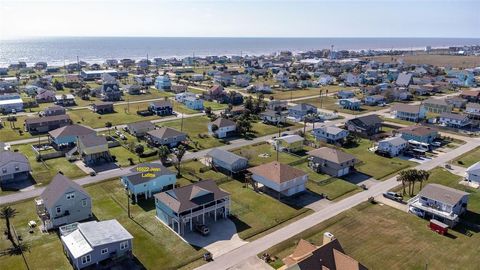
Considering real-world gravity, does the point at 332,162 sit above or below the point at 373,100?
below

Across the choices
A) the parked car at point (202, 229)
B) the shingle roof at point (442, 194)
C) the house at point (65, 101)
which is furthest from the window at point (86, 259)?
the house at point (65, 101)

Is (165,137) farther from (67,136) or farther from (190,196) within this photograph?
(190,196)

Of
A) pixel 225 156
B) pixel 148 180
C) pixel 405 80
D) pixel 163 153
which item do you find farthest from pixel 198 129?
pixel 405 80

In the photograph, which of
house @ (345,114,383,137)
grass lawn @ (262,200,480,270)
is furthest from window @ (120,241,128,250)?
house @ (345,114,383,137)

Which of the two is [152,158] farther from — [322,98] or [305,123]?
[322,98]

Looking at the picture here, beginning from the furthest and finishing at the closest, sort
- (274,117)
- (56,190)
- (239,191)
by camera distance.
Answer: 1. (274,117)
2. (239,191)
3. (56,190)

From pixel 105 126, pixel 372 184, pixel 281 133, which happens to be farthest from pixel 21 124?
pixel 372 184
